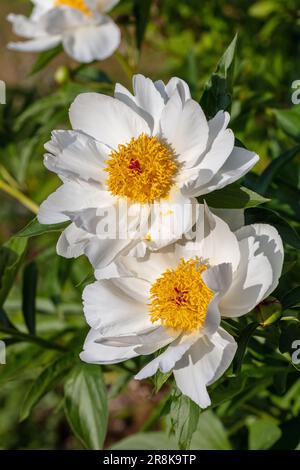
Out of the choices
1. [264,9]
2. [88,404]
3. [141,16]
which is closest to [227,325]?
[88,404]

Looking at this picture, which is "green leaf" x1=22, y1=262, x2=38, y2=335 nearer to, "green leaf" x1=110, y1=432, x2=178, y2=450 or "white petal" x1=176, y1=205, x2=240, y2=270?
"green leaf" x1=110, y1=432, x2=178, y2=450

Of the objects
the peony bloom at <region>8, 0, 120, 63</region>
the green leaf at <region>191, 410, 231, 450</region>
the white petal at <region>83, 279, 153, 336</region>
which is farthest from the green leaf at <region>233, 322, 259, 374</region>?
the peony bloom at <region>8, 0, 120, 63</region>

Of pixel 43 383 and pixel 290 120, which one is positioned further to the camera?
pixel 290 120

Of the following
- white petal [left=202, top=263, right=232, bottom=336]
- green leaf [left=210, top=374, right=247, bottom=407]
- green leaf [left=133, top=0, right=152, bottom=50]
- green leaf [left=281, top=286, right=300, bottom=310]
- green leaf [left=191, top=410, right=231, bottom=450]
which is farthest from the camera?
green leaf [left=133, top=0, right=152, bottom=50]

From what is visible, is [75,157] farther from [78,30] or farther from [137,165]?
[78,30]

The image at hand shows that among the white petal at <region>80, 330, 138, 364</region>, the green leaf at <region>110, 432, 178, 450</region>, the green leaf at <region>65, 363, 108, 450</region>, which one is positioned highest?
the white petal at <region>80, 330, 138, 364</region>

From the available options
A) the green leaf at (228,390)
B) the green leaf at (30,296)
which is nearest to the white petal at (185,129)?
the green leaf at (228,390)

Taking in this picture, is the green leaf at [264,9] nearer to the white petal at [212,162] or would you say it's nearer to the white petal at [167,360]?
the white petal at [212,162]
